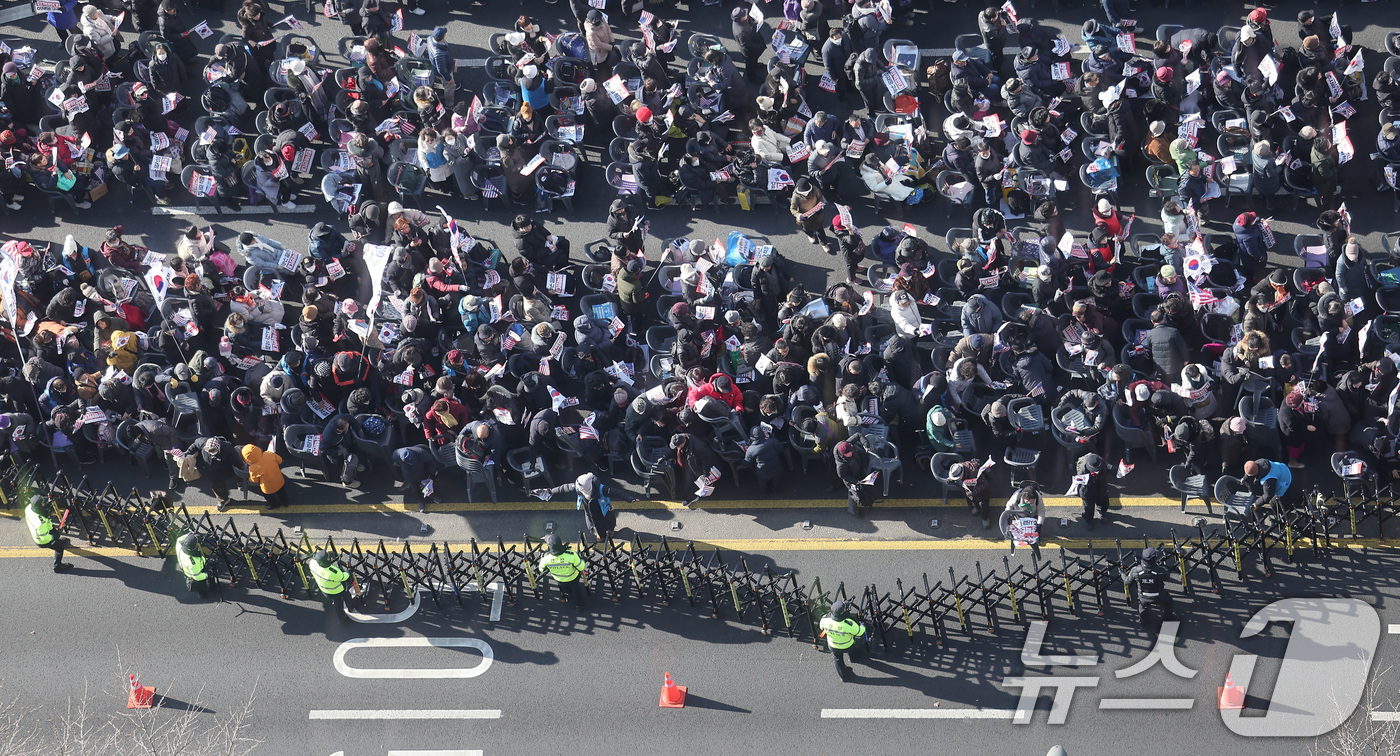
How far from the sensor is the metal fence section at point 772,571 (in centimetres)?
2019

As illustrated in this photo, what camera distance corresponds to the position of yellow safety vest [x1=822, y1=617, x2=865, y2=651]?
19.2m

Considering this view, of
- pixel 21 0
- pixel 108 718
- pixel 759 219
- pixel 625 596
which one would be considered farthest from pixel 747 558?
pixel 21 0

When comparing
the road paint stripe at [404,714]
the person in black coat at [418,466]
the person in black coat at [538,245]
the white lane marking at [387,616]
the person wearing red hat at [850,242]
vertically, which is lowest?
the road paint stripe at [404,714]

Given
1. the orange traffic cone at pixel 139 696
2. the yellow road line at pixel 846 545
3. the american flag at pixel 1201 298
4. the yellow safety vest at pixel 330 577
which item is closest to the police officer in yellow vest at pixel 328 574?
the yellow safety vest at pixel 330 577

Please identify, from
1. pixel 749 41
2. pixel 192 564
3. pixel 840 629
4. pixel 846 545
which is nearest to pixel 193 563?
pixel 192 564

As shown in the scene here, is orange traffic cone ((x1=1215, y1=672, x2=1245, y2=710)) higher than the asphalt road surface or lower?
higher

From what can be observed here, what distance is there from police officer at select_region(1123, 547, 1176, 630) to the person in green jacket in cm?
284

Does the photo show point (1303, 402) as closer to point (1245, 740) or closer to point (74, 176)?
point (1245, 740)

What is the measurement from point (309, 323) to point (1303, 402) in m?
13.2

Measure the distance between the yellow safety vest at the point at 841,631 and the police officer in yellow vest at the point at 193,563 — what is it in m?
7.87

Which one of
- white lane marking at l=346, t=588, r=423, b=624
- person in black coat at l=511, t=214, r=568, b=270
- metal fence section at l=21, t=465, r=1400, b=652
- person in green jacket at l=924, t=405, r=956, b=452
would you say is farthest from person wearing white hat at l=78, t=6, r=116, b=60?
person in green jacket at l=924, t=405, r=956, b=452

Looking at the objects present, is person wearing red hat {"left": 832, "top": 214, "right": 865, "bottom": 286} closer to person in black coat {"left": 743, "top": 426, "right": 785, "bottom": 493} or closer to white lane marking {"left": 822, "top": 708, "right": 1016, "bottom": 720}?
person in black coat {"left": 743, "top": 426, "right": 785, "bottom": 493}

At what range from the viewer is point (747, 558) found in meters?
21.5

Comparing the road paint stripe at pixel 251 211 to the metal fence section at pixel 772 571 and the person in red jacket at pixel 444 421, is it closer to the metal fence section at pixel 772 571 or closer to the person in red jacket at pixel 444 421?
the metal fence section at pixel 772 571
